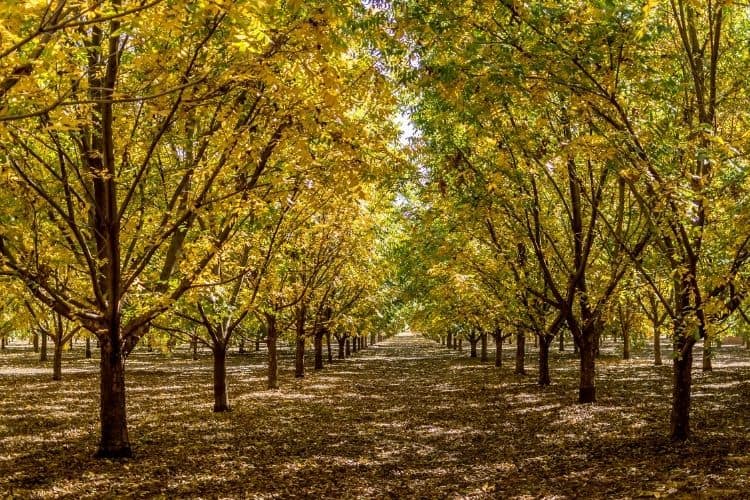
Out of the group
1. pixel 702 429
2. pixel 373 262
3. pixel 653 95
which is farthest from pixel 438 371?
pixel 653 95

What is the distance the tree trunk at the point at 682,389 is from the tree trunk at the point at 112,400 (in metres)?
11.9

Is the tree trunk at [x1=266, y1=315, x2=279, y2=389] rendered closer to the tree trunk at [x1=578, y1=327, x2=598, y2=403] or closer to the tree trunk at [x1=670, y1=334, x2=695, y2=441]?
the tree trunk at [x1=578, y1=327, x2=598, y2=403]

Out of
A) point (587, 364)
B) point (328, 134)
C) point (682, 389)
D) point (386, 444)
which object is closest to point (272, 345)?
point (386, 444)

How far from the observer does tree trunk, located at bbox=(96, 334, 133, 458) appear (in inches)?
480

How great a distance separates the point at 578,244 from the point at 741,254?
8.45 m

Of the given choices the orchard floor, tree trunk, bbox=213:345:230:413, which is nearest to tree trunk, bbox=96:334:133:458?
the orchard floor

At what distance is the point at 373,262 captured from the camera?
33375mm

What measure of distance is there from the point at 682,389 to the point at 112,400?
1245 centimetres

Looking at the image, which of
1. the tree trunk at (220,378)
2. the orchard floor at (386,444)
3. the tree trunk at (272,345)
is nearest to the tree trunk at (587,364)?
the orchard floor at (386,444)

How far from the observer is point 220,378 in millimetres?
19438

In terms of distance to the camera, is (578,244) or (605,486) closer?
(605,486)

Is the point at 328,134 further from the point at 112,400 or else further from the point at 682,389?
the point at 682,389

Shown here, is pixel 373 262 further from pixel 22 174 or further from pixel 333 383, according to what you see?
pixel 22 174

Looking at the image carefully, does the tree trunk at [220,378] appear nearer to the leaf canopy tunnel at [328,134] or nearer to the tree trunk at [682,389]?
the leaf canopy tunnel at [328,134]
